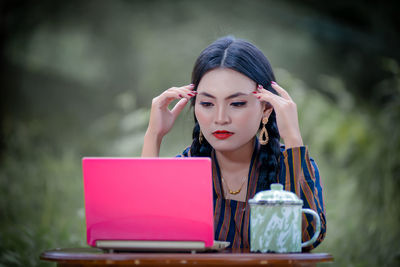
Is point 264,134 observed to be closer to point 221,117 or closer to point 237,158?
point 237,158

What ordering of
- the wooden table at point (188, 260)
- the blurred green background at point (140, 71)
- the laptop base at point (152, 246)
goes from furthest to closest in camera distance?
the blurred green background at point (140, 71)
the laptop base at point (152, 246)
the wooden table at point (188, 260)

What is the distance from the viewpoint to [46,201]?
13.8ft

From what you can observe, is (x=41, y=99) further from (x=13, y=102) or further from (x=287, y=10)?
(x=287, y=10)

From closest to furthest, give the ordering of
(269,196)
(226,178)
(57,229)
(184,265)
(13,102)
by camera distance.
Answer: (184,265) → (269,196) → (226,178) → (57,229) → (13,102)

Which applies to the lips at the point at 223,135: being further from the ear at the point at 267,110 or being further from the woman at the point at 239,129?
the ear at the point at 267,110

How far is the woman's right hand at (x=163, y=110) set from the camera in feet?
6.42

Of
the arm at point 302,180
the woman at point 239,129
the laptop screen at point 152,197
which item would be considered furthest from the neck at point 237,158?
the laptop screen at point 152,197

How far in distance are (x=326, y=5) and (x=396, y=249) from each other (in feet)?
11.2

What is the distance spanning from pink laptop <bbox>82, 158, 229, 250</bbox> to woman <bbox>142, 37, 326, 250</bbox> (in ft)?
1.64

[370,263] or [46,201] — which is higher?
[46,201]

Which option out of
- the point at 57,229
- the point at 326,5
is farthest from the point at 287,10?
the point at 57,229

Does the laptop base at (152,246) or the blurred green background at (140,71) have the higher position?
the blurred green background at (140,71)

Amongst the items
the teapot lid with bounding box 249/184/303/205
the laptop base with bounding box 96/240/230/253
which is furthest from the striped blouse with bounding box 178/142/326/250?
the laptop base with bounding box 96/240/230/253

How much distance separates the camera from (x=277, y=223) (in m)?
1.31
